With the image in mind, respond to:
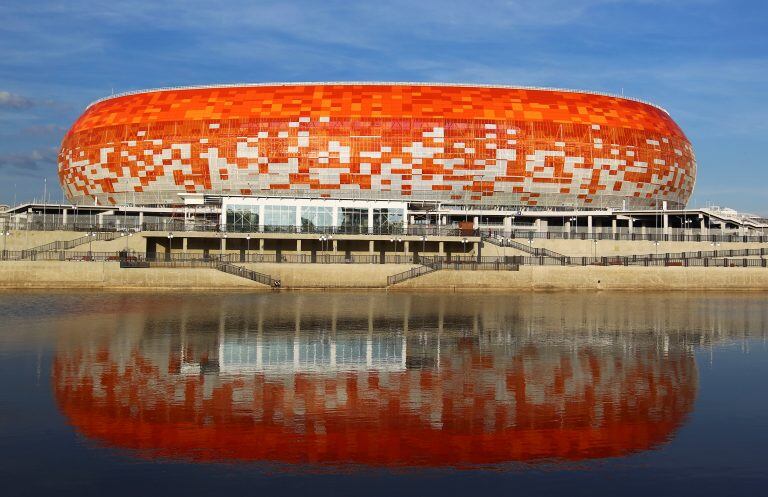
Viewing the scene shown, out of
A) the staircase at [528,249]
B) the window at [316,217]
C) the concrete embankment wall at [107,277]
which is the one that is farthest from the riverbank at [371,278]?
the window at [316,217]

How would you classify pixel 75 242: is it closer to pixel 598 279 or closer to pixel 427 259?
pixel 427 259

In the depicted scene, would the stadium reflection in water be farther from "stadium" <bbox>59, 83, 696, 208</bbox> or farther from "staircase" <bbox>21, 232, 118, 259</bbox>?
"stadium" <bbox>59, 83, 696, 208</bbox>

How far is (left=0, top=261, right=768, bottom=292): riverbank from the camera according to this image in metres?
56.2

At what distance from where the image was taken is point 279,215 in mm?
69125

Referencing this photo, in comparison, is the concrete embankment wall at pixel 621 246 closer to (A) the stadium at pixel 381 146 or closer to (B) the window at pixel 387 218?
(B) the window at pixel 387 218

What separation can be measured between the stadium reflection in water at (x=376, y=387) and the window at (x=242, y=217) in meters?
28.2

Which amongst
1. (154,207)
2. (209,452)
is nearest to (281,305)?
(209,452)

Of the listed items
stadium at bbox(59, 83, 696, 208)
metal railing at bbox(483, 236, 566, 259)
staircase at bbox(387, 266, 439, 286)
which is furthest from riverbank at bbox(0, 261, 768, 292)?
stadium at bbox(59, 83, 696, 208)

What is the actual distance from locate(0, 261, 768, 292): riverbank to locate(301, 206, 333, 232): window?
11.2 metres

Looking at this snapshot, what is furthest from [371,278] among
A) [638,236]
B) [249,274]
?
[638,236]

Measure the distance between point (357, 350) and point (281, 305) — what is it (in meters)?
16.7

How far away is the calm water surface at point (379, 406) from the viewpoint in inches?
608

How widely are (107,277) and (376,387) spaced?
125 feet

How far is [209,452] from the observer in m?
16.7
